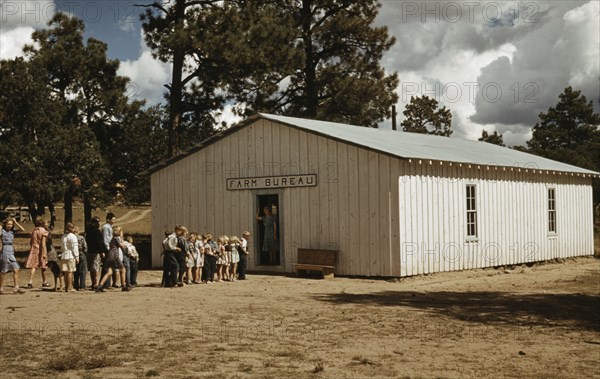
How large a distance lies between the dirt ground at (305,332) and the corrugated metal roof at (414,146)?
4026 mm

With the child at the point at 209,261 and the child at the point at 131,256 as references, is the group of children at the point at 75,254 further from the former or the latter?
Answer: the child at the point at 209,261

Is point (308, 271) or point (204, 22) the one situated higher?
point (204, 22)

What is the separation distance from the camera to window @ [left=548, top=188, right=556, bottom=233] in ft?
83.4

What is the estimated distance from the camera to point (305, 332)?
10.4m

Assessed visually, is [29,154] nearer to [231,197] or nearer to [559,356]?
[231,197]

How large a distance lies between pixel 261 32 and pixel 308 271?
14.9m

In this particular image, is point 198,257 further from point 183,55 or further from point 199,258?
point 183,55

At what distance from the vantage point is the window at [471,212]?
2116 centimetres

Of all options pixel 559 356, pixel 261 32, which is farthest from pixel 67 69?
pixel 559 356

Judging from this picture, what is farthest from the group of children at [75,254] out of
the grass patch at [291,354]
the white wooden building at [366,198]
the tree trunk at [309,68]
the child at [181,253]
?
the tree trunk at [309,68]

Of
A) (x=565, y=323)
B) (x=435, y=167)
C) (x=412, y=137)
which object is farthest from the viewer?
(x=412, y=137)

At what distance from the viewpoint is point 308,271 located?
19.8 m

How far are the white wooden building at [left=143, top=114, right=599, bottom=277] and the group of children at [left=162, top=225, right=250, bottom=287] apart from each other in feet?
6.95

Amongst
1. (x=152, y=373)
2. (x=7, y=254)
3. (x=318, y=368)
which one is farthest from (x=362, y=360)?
(x=7, y=254)
